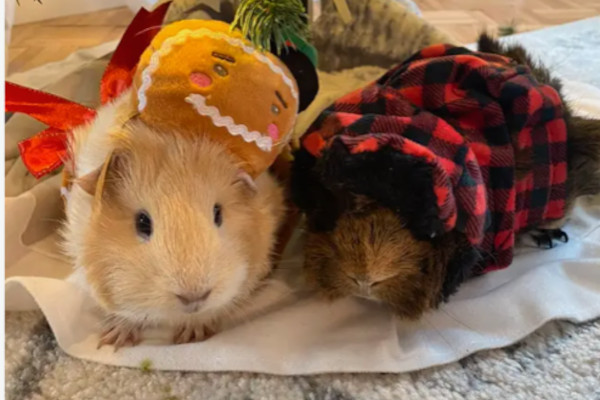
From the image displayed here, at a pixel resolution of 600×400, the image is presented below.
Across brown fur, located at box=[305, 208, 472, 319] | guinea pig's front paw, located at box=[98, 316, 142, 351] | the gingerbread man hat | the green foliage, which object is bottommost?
guinea pig's front paw, located at box=[98, 316, 142, 351]

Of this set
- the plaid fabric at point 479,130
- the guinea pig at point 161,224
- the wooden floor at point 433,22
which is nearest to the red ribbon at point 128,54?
the guinea pig at point 161,224

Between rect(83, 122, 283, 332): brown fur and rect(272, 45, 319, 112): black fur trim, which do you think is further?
rect(272, 45, 319, 112): black fur trim

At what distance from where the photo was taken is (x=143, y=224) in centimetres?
51

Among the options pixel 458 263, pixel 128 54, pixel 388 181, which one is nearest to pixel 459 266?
pixel 458 263

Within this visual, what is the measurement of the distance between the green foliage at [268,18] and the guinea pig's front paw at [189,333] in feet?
0.93

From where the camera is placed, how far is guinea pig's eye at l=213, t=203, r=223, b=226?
0.53m

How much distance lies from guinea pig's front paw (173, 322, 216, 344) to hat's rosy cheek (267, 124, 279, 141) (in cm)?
20

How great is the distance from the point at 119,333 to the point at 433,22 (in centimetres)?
136

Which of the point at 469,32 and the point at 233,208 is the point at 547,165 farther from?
the point at 469,32

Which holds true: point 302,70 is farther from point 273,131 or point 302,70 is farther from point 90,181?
point 90,181

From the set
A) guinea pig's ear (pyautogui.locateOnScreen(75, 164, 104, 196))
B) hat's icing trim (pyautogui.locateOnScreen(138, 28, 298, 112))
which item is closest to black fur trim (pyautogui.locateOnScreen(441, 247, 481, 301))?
hat's icing trim (pyautogui.locateOnScreen(138, 28, 298, 112))

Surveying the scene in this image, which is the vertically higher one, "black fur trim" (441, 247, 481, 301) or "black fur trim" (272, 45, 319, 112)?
"black fur trim" (272, 45, 319, 112)

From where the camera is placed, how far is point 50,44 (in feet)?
4.60

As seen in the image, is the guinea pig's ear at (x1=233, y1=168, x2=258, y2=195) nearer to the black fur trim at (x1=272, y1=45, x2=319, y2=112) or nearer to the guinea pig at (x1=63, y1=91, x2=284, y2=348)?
the guinea pig at (x1=63, y1=91, x2=284, y2=348)
